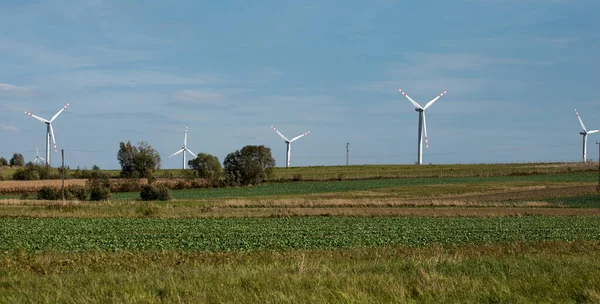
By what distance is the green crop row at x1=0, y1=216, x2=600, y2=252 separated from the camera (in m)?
24.4

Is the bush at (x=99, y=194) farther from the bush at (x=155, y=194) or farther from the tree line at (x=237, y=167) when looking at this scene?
the tree line at (x=237, y=167)

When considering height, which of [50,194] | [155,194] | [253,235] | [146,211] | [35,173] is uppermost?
[35,173]

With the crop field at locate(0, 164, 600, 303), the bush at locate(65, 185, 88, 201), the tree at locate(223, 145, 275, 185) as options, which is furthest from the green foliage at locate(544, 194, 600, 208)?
the bush at locate(65, 185, 88, 201)

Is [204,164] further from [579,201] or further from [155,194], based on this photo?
[579,201]

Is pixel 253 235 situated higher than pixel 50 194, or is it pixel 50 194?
pixel 50 194

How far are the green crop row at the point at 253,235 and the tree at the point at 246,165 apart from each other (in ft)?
224

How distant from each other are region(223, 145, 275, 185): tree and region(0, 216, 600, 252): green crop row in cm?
6829

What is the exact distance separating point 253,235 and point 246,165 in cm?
7769

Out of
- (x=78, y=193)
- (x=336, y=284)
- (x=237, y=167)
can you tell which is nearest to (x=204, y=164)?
(x=237, y=167)

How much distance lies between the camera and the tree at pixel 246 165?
106 m

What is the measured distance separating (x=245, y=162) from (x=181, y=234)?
7741cm

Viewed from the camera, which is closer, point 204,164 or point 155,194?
point 155,194

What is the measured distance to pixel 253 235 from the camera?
95.5 feet

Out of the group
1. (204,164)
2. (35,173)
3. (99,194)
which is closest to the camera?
(99,194)
